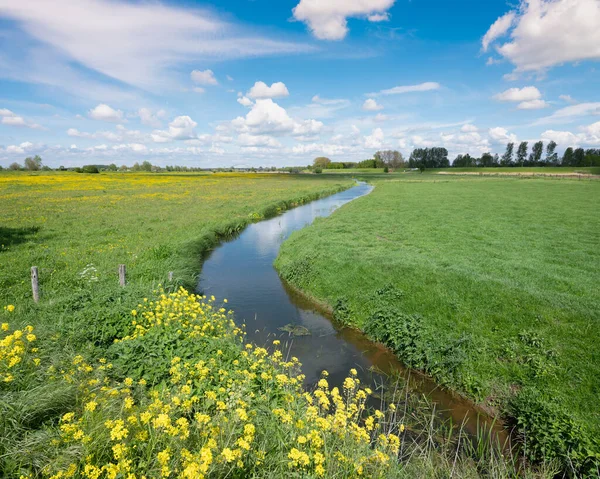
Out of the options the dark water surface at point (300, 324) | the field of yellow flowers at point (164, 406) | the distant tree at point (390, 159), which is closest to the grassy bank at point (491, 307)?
the dark water surface at point (300, 324)

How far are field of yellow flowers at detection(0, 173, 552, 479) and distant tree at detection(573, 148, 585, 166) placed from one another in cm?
15526

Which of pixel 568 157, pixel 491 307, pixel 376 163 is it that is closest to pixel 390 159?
pixel 376 163

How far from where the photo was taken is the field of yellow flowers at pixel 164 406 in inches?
143

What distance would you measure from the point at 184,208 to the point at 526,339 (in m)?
31.3

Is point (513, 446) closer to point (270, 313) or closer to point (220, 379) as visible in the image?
point (220, 379)

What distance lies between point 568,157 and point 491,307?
510ft

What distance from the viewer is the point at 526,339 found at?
8.39m

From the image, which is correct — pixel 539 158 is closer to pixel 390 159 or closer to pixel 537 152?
pixel 537 152

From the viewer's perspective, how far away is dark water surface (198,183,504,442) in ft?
27.6

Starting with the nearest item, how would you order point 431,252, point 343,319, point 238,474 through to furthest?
point 238,474
point 343,319
point 431,252

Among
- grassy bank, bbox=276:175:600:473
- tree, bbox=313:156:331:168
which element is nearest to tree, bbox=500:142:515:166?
tree, bbox=313:156:331:168

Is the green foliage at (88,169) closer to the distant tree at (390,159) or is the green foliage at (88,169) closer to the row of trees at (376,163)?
the row of trees at (376,163)

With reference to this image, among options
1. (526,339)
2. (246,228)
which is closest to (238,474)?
(526,339)

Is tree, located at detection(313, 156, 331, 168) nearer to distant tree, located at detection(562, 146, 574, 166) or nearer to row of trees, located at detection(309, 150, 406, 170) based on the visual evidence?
row of trees, located at detection(309, 150, 406, 170)
